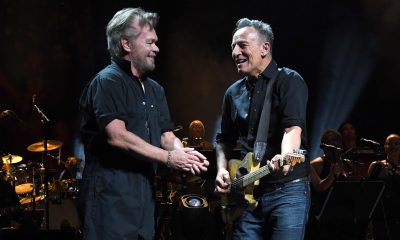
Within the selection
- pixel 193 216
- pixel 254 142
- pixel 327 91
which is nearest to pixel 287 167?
pixel 254 142

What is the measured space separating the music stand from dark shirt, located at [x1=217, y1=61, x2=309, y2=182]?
2.62 metres

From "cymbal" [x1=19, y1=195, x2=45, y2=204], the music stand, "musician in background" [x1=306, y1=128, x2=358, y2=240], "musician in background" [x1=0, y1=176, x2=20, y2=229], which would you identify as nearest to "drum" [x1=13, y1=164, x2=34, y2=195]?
"cymbal" [x1=19, y1=195, x2=45, y2=204]

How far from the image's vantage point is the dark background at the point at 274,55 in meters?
11.0

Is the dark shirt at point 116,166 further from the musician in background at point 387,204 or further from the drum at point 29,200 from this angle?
the drum at point 29,200

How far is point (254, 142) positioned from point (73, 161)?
20.6ft

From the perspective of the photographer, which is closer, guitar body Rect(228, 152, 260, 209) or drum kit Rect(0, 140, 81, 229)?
guitar body Rect(228, 152, 260, 209)

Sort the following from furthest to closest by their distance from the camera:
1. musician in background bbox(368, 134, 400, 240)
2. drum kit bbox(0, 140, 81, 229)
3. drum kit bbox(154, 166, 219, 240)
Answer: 1. drum kit bbox(0, 140, 81, 229)
2. musician in background bbox(368, 134, 400, 240)
3. drum kit bbox(154, 166, 219, 240)

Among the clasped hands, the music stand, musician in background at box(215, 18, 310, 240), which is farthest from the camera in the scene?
the music stand

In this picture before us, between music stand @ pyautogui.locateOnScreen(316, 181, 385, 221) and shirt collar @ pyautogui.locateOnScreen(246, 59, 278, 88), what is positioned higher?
shirt collar @ pyautogui.locateOnScreen(246, 59, 278, 88)

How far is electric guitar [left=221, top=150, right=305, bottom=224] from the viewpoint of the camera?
4019 mm

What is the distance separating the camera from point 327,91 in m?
11.2

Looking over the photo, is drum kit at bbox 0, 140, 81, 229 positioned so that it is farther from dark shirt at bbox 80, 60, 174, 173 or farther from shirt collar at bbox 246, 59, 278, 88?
dark shirt at bbox 80, 60, 174, 173

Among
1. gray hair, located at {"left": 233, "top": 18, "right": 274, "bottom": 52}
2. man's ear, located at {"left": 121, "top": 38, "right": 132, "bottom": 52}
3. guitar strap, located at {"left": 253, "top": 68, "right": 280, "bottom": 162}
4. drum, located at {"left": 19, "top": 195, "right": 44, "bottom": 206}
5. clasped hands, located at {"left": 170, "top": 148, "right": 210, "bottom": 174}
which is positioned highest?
gray hair, located at {"left": 233, "top": 18, "right": 274, "bottom": 52}

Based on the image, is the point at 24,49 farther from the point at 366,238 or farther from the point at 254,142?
the point at 254,142
